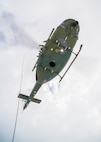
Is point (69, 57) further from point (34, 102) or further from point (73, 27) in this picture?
point (34, 102)

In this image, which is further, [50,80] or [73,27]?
[50,80]

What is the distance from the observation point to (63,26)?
36812mm

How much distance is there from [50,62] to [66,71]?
8.93 feet

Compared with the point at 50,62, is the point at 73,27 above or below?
above

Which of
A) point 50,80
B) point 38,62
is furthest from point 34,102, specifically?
point 38,62

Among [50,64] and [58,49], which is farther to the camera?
[50,64]

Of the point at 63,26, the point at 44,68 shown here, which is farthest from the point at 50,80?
the point at 63,26

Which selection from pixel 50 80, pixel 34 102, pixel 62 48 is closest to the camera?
pixel 62 48

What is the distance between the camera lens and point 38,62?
122 feet

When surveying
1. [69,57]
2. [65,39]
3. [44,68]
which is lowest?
[44,68]

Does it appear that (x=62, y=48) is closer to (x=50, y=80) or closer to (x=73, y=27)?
(x=73, y=27)

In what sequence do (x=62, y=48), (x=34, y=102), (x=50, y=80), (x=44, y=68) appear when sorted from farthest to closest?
(x=34, y=102), (x=50, y=80), (x=44, y=68), (x=62, y=48)

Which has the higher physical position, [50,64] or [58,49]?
[58,49]

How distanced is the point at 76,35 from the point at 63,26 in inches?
89.4
